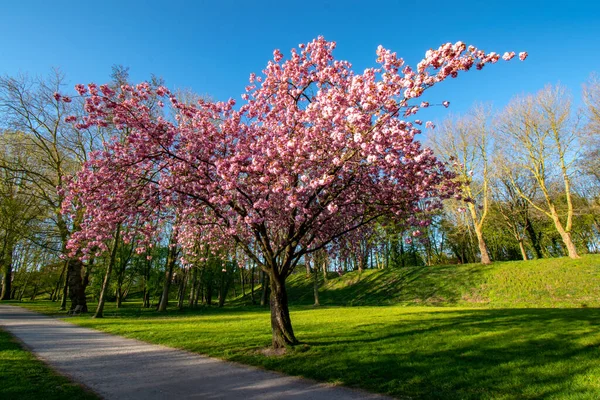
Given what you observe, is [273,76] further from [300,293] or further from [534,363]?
[300,293]

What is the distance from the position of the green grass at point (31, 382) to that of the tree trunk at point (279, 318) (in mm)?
5072

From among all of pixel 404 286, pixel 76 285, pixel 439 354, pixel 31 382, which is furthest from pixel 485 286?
pixel 76 285

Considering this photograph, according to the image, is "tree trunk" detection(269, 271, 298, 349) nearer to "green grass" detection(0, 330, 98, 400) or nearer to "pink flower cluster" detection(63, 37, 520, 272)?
"pink flower cluster" detection(63, 37, 520, 272)

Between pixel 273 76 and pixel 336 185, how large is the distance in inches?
170

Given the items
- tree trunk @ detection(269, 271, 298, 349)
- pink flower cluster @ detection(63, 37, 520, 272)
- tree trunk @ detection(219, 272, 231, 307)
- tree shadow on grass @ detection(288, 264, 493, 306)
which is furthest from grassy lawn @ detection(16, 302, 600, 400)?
tree trunk @ detection(219, 272, 231, 307)

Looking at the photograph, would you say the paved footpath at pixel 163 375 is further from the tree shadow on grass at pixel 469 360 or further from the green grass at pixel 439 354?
the tree shadow on grass at pixel 469 360

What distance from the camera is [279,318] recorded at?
33.6 feet

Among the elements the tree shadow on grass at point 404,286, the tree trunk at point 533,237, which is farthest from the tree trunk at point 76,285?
the tree trunk at point 533,237

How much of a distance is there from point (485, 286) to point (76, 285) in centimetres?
3334

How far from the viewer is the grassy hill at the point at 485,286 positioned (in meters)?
23.8

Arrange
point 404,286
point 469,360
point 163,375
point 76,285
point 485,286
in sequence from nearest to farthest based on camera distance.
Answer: point 163,375 < point 469,360 < point 76,285 < point 485,286 < point 404,286

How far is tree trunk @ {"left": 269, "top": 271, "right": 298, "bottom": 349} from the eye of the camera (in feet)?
33.0

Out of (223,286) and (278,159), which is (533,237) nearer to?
(223,286)

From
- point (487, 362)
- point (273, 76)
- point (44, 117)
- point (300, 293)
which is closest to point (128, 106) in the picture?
point (273, 76)
